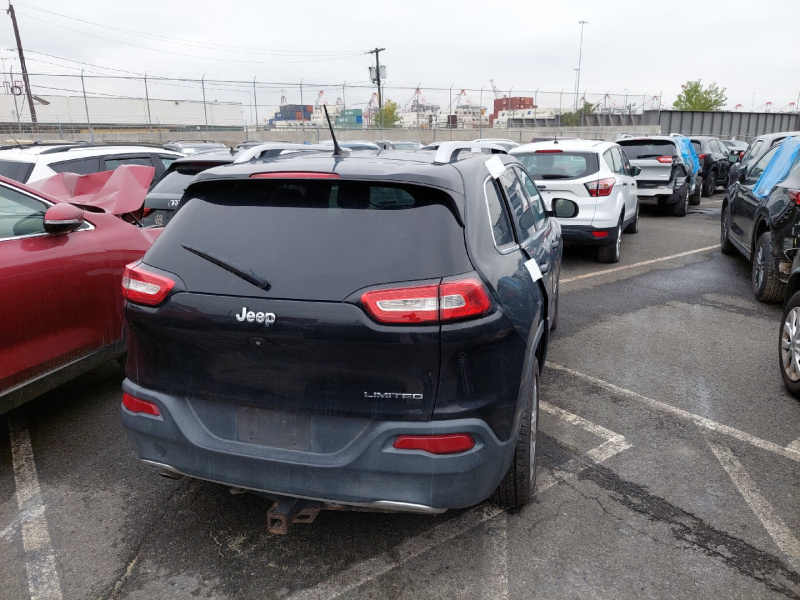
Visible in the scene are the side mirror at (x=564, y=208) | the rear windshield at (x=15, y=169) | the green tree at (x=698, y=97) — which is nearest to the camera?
the side mirror at (x=564, y=208)

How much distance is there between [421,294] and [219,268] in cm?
82

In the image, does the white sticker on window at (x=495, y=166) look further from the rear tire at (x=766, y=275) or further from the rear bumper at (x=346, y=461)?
the rear tire at (x=766, y=275)

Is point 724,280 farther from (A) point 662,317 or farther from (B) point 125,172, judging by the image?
(B) point 125,172

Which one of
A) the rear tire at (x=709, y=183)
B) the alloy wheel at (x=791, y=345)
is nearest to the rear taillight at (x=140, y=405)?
the alloy wheel at (x=791, y=345)

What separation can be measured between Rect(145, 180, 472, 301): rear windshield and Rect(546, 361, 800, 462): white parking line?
8.38 feet

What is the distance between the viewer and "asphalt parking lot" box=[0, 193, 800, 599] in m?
2.62

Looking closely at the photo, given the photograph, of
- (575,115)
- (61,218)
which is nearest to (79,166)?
(61,218)

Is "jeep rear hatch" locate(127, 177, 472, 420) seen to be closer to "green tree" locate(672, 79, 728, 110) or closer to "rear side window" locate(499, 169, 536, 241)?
"rear side window" locate(499, 169, 536, 241)

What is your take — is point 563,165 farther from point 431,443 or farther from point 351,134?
point 351,134

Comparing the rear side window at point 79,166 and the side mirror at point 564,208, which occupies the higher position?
the rear side window at point 79,166

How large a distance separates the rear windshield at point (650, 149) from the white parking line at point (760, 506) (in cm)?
1050

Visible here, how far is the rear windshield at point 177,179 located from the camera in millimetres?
6777

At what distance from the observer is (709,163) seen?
57.2 feet

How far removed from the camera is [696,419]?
4129 mm
